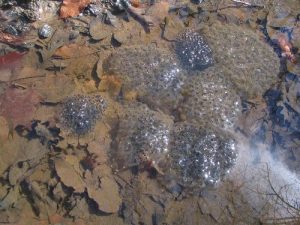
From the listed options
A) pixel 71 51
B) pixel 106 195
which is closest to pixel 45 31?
pixel 71 51

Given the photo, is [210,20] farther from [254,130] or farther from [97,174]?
[97,174]

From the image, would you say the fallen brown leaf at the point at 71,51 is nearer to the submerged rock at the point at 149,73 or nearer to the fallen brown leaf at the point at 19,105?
the submerged rock at the point at 149,73

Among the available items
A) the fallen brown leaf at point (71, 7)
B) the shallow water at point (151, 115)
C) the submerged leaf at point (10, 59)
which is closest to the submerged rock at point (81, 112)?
the shallow water at point (151, 115)


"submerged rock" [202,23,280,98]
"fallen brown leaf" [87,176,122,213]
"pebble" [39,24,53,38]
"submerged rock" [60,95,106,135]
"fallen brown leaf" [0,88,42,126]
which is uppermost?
"submerged rock" [202,23,280,98]

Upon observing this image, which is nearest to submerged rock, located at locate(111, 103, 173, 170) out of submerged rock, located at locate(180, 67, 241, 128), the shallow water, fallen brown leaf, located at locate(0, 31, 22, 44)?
the shallow water

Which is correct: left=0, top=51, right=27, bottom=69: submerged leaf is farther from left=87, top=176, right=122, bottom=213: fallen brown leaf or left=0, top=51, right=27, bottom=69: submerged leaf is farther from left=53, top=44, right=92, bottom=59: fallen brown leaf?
left=87, top=176, right=122, bottom=213: fallen brown leaf

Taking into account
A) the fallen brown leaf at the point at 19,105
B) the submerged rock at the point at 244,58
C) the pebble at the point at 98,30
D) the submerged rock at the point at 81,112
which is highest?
the submerged rock at the point at 244,58

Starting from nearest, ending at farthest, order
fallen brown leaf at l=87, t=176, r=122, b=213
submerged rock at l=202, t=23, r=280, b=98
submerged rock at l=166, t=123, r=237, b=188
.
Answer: fallen brown leaf at l=87, t=176, r=122, b=213 → submerged rock at l=166, t=123, r=237, b=188 → submerged rock at l=202, t=23, r=280, b=98

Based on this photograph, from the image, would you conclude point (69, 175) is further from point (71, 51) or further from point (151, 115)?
point (71, 51)

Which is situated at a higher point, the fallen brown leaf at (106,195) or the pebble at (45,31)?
the pebble at (45,31)
